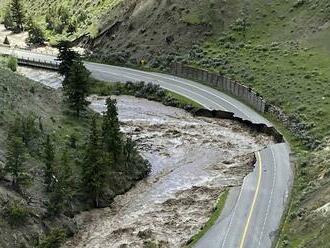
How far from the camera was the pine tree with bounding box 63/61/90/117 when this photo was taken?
71.2m

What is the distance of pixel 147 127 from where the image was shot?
79.1 metres

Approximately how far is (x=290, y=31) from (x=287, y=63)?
12.8 m

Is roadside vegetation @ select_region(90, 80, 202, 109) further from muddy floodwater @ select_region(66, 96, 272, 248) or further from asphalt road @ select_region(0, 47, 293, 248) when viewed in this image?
asphalt road @ select_region(0, 47, 293, 248)

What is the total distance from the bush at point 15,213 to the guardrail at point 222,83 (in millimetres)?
43139

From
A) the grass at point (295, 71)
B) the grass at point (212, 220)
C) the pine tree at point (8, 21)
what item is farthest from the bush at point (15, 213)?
the pine tree at point (8, 21)

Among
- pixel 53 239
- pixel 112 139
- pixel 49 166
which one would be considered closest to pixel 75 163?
pixel 112 139

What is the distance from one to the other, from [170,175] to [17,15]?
90.2 m

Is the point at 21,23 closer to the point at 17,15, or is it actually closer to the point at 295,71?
the point at 17,15

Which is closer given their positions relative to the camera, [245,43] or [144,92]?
[144,92]

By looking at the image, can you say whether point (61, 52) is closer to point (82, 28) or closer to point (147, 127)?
point (147, 127)

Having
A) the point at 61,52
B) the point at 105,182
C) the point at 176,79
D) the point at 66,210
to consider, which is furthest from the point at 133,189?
the point at 176,79

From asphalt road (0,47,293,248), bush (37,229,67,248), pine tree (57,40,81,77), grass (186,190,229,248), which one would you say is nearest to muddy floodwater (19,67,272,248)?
grass (186,190,229,248)

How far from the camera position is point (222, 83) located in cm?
9262

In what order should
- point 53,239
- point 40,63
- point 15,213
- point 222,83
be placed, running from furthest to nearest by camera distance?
point 40,63 → point 222,83 → point 15,213 → point 53,239
